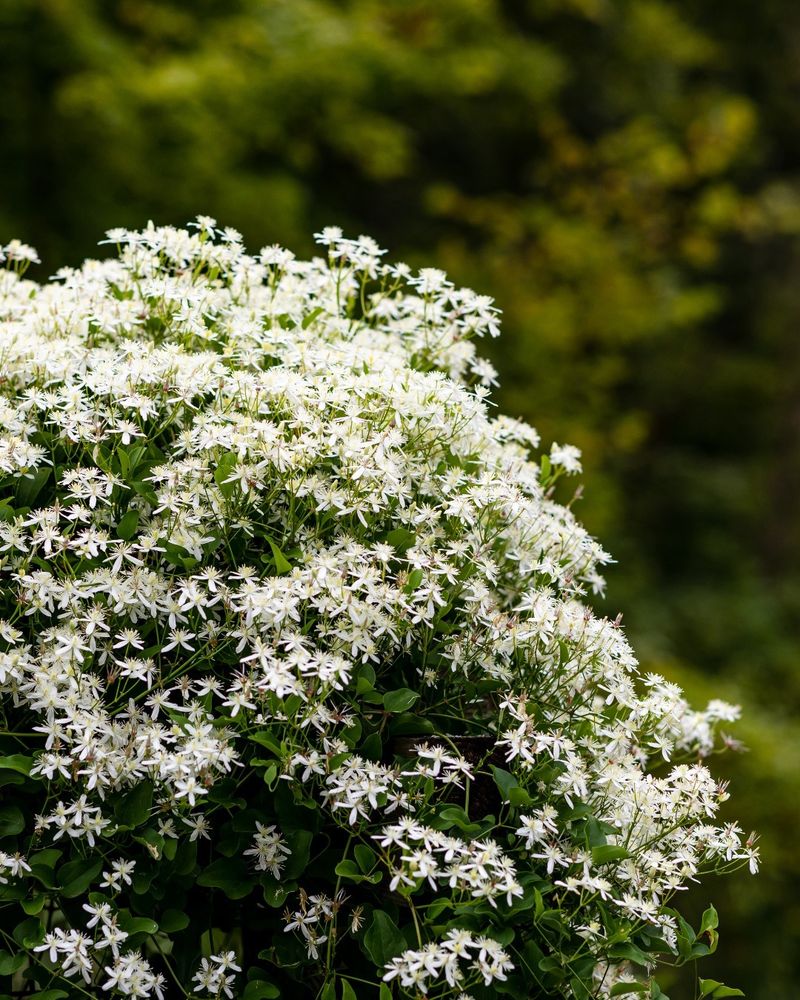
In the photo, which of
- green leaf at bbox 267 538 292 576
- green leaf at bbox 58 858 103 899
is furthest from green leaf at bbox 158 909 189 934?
green leaf at bbox 267 538 292 576

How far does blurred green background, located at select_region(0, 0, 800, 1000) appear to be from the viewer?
657cm

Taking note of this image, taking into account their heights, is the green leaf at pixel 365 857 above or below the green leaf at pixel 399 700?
below

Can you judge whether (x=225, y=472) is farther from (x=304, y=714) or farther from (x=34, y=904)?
(x=34, y=904)

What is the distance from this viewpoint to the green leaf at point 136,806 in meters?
1.73

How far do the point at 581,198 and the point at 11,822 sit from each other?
809 centimetres

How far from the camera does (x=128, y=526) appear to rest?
1887mm

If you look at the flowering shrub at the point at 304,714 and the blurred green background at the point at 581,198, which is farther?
the blurred green background at the point at 581,198

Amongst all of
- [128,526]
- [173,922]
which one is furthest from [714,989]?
[128,526]

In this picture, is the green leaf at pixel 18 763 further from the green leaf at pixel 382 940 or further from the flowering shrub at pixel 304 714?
the green leaf at pixel 382 940

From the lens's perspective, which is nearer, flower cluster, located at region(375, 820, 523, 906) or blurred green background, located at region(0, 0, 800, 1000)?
flower cluster, located at region(375, 820, 523, 906)

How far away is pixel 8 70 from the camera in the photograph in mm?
6238

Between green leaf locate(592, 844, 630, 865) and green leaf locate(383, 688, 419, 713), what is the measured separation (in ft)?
1.24

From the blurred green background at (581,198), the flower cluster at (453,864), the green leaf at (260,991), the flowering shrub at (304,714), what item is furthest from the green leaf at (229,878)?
the blurred green background at (581,198)

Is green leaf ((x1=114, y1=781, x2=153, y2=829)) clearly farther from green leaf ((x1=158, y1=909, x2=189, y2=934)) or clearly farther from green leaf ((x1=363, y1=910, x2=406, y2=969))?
green leaf ((x1=363, y1=910, x2=406, y2=969))
